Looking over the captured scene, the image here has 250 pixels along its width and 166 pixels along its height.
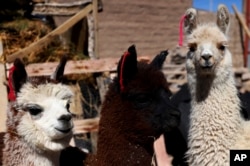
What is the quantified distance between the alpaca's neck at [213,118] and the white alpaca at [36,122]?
3.64 feet

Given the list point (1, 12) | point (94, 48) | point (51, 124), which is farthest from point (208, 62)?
point (1, 12)

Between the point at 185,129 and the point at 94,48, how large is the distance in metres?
2.46


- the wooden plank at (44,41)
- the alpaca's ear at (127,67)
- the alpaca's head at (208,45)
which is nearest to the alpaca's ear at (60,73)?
the alpaca's ear at (127,67)

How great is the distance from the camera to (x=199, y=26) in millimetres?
3748

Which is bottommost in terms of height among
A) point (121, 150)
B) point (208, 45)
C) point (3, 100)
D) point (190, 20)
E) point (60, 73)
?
point (121, 150)

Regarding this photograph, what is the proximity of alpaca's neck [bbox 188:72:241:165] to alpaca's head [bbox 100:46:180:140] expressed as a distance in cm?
54

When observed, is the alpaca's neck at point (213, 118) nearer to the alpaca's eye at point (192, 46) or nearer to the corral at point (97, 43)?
the alpaca's eye at point (192, 46)

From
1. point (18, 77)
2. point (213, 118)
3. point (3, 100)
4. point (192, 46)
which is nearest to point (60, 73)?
point (18, 77)

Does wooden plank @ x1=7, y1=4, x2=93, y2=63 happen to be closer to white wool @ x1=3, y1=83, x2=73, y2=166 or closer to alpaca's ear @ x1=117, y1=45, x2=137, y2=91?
white wool @ x1=3, y1=83, x2=73, y2=166

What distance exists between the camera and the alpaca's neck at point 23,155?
9.44 ft

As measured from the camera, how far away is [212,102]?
11.5 ft

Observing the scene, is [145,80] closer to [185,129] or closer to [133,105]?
[133,105]

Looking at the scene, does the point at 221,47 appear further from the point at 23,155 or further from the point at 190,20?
the point at 23,155

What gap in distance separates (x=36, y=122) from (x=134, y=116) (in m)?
0.66
